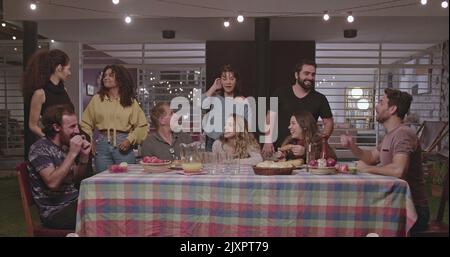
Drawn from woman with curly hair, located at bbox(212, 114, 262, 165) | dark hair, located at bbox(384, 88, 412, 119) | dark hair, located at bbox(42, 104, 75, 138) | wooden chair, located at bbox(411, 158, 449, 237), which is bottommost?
wooden chair, located at bbox(411, 158, 449, 237)

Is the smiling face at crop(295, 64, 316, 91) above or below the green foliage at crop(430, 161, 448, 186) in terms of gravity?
above

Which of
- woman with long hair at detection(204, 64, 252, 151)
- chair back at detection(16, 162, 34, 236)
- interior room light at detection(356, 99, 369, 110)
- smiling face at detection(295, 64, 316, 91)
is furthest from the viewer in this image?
interior room light at detection(356, 99, 369, 110)

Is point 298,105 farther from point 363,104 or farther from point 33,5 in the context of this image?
point 363,104

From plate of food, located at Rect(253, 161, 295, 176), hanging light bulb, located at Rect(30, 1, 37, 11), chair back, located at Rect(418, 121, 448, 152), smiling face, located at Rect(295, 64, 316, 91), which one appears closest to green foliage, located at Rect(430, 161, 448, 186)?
chair back, located at Rect(418, 121, 448, 152)

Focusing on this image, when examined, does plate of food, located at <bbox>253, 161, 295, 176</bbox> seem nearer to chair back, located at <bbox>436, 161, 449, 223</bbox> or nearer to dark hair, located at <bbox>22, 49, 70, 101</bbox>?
chair back, located at <bbox>436, 161, 449, 223</bbox>

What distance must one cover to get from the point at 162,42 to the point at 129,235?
391cm

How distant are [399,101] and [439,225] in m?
0.65

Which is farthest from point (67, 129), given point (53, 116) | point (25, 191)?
point (25, 191)

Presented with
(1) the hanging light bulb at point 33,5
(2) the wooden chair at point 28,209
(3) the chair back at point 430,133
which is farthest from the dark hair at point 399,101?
(1) the hanging light bulb at point 33,5

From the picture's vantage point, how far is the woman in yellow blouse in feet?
8.64

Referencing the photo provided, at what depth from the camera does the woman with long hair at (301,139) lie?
243 centimetres

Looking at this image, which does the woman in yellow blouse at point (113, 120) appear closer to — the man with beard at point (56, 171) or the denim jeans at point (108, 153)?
the denim jeans at point (108, 153)

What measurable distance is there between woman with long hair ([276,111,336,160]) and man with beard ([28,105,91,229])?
1174 millimetres

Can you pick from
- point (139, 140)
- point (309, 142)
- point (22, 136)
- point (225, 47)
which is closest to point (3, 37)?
point (22, 136)
